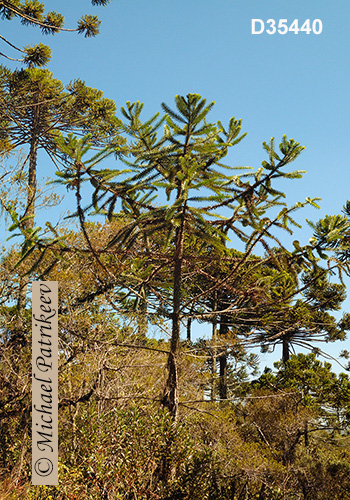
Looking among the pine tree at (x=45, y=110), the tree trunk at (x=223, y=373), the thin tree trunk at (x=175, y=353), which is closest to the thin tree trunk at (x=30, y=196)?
the pine tree at (x=45, y=110)

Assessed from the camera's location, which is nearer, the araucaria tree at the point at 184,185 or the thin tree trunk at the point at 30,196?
the araucaria tree at the point at 184,185

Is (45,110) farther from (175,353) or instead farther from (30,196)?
(175,353)

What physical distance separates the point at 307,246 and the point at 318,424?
10.3 m

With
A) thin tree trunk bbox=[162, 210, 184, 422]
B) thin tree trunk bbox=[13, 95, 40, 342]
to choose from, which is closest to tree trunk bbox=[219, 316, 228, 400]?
thin tree trunk bbox=[13, 95, 40, 342]

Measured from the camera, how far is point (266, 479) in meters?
9.98

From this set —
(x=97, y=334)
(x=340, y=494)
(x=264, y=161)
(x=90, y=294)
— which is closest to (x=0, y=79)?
(x=90, y=294)

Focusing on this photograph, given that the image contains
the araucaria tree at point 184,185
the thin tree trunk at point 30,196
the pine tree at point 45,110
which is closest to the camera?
the araucaria tree at point 184,185

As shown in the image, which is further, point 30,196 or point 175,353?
point 30,196

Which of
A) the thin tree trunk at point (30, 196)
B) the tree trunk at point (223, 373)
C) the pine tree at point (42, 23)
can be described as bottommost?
the tree trunk at point (223, 373)

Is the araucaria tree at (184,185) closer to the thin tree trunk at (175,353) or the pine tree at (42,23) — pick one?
the thin tree trunk at (175,353)

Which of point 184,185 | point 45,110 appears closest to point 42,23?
point 45,110

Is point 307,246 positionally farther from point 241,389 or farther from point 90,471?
point 241,389

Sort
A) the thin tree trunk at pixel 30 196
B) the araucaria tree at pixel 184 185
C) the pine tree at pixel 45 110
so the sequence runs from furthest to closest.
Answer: the pine tree at pixel 45 110 < the thin tree trunk at pixel 30 196 < the araucaria tree at pixel 184 185

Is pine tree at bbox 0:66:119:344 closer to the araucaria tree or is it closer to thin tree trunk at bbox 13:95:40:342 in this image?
thin tree trunk at bbox 13:95:40:342
